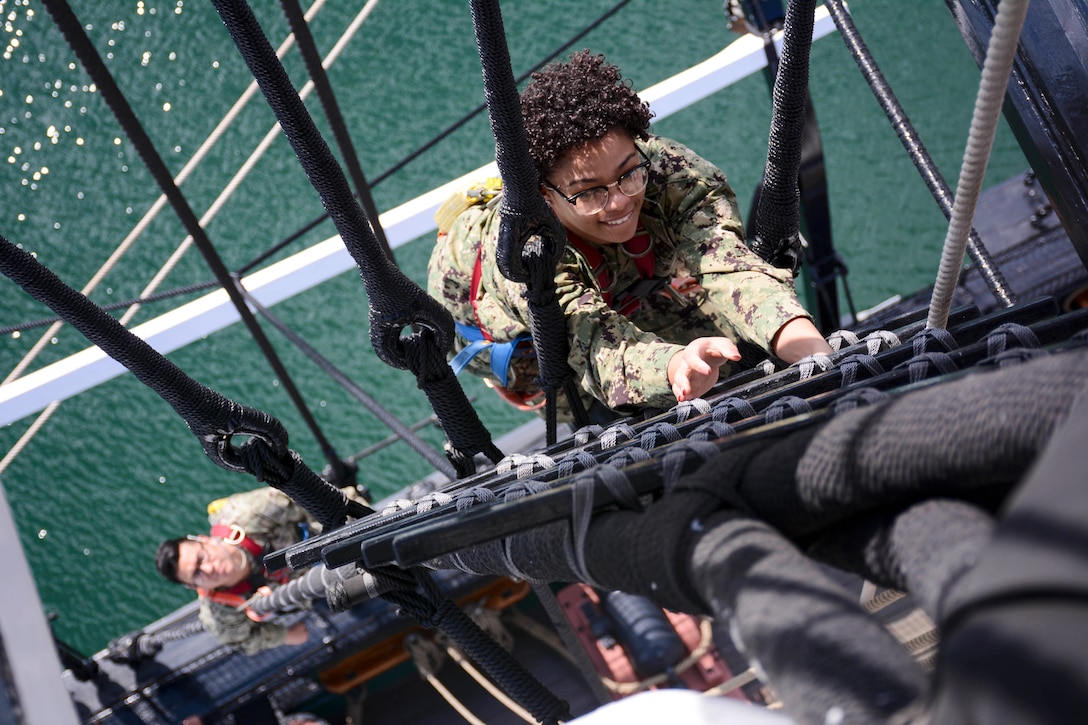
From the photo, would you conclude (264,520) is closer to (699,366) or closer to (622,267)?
(622,267)

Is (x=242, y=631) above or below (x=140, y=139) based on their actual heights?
below

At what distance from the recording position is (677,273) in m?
0.93

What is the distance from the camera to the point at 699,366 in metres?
0.69

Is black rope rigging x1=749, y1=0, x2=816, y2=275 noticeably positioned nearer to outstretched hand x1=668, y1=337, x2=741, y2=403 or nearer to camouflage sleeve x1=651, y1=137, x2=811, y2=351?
camouflage sleeve x1=651, y1=137, x2=811, y2=351

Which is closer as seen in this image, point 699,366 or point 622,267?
point 699,366

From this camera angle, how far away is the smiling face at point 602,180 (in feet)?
2.68

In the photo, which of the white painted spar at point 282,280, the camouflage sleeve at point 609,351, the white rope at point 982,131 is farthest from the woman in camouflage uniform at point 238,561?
the white rope at point 982,131

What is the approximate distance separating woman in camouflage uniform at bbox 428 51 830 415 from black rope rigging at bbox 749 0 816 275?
36 millimetres

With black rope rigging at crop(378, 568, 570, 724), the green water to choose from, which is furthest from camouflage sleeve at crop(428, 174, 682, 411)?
the green water

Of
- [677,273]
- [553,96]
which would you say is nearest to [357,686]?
[677,273]

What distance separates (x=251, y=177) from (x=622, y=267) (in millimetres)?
1526

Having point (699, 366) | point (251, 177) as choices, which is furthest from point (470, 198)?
point (251, 177)

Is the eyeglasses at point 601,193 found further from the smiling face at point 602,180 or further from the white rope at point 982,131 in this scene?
the white rope at point 982,131

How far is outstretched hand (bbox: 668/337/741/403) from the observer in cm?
69
